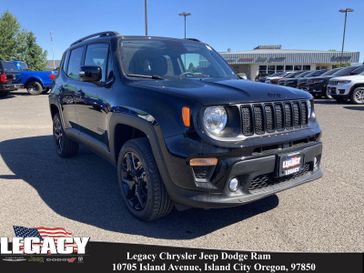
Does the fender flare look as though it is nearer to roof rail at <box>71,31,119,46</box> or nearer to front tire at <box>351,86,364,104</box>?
roof rail at <box>71,31,119,46</box>

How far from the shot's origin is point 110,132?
3.67 m

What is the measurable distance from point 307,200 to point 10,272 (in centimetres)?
306

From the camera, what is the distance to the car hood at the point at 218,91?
9.18ft

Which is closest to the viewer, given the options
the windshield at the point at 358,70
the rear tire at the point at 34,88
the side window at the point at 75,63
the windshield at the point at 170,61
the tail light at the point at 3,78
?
the windshield at the point at 170,61

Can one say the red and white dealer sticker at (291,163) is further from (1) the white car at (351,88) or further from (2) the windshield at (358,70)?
(2) the windshield at (358,70)

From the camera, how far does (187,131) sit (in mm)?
2709

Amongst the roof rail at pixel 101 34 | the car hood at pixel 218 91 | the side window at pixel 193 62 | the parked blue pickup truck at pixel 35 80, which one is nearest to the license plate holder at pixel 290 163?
the car hood at pixel 218 91

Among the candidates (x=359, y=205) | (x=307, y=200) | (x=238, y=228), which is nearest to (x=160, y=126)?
(x=238, y=228)

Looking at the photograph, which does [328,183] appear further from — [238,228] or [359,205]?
[238,228]

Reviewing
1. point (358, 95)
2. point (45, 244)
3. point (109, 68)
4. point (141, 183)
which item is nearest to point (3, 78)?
point (109, 68)

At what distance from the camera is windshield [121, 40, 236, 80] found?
150 inches

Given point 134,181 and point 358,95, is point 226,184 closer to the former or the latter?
point 134,181

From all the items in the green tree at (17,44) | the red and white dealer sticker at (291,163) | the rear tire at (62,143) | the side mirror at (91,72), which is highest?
the green tree at (17,44)

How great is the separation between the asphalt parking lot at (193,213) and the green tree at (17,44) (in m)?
43.5
